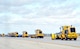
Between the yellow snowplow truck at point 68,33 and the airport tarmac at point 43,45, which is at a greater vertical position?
the yellow snowplow truck at point 68,33

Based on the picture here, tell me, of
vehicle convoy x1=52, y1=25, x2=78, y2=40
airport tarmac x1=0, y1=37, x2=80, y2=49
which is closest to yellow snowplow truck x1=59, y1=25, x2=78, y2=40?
vehicle convoy x1=52, y1=25, x2=78, y2=40

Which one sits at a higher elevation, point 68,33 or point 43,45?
point 68,33

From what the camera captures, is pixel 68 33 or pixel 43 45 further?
pixel 68 33

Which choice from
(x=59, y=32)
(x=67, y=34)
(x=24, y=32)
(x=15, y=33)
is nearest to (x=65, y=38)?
(x=67, y=34)

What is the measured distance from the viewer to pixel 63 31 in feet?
211

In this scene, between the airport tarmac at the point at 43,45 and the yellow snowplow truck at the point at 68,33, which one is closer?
the airport tarmac at the point at 43,45

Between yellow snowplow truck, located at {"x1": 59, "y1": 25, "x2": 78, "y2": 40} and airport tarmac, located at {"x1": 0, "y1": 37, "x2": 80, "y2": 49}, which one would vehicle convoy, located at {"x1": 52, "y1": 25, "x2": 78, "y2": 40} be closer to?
yellow snowplow truck, located at {"x1": 59, "y1": 25, "x2": 78, "y2": 40}

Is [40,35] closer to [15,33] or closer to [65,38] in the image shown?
[65,38]

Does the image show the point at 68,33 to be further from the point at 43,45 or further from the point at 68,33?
the point at 43,45

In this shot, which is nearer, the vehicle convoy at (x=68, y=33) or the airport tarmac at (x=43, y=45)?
the airport tarmac at (x=43, y=45)

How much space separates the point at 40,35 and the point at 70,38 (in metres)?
34.0

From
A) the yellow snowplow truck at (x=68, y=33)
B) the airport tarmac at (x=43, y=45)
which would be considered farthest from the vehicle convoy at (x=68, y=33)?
the airport tarmac at (x=43, y=45)

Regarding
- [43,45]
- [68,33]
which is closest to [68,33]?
[68,33]

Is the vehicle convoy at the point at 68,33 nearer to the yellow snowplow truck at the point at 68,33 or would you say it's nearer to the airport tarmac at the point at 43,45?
the yellow snowplow truck at the point at 68,33
